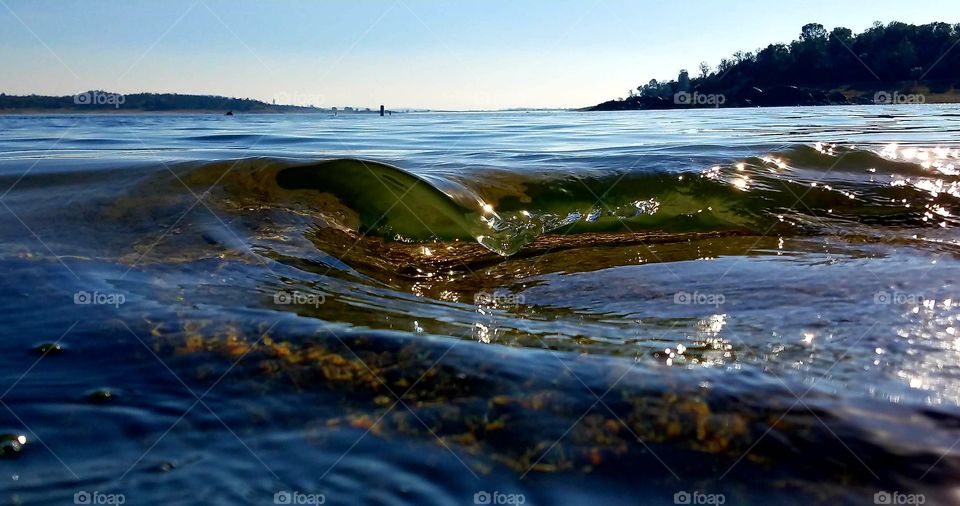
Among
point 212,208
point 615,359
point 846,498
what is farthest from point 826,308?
point 212,208

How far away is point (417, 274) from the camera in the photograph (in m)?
5.23

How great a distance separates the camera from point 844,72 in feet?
352

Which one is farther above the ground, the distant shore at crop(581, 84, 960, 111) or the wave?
the distant shore at crop(581, 84, 960, 111)

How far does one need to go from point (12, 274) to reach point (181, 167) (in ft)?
11.4

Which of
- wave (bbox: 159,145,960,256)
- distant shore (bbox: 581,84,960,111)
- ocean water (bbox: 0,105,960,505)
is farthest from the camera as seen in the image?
distant shore (bbox: 581,84,960,111)

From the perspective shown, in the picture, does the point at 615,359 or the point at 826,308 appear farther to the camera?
the point at 826,308

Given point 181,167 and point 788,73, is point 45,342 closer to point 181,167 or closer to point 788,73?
point 181,167

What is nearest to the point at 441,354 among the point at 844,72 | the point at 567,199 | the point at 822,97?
the point at 567,199

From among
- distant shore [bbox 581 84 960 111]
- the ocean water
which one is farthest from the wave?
distant shore [bbox 581 84 960 111]

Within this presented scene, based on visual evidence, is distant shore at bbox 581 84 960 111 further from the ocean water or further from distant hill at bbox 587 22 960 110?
the ocean water

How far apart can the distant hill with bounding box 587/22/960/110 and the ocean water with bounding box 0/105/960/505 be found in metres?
87.9

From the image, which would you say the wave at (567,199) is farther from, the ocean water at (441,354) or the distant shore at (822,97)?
the distant shore at (822,97)

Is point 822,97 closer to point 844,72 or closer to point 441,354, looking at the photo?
point 844,72

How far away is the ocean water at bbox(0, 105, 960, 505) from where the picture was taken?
218 centimetres
